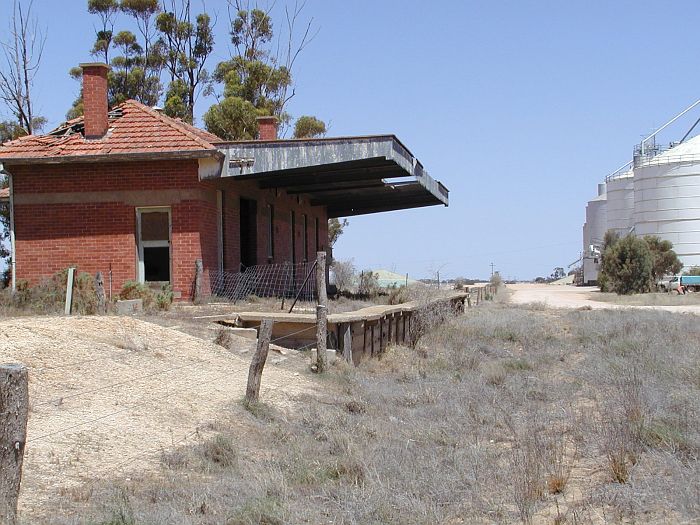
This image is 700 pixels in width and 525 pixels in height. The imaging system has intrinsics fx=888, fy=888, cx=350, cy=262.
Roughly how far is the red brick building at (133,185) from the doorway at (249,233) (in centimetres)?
234

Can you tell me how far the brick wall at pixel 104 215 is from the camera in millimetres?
20266

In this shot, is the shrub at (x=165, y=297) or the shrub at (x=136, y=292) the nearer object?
the shrub at (x=165, y=297)

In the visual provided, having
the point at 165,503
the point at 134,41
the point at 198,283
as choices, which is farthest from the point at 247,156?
the point at 134,41

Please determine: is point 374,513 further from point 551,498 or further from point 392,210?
point 392,210

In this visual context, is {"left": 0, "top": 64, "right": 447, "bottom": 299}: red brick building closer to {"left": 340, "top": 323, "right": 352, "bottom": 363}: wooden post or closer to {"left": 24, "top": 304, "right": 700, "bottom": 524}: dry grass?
{"left": 340, "top": 323, "right": 352, "bottom": 363}: wooden post

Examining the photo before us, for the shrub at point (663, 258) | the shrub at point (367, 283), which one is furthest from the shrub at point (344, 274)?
the shrub at point (663, 258)

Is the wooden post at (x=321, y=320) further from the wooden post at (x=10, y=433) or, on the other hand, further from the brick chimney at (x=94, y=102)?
the brick chimney at (x=94, y=102)

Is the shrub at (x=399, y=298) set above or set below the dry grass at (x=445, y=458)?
above

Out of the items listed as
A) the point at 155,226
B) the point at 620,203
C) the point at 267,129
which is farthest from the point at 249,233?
the point at 620,203

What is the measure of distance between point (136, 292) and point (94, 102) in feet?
16.3

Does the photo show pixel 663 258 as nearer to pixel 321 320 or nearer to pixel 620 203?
pixel 620 203

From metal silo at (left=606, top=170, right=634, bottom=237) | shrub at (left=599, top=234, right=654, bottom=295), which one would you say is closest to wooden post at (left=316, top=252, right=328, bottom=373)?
shrub at (left=599, top=234, right=654, bottom=295)

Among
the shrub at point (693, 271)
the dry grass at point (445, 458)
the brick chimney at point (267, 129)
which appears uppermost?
the brick chimney at point (267, 129)

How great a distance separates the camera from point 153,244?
68.2 ft
